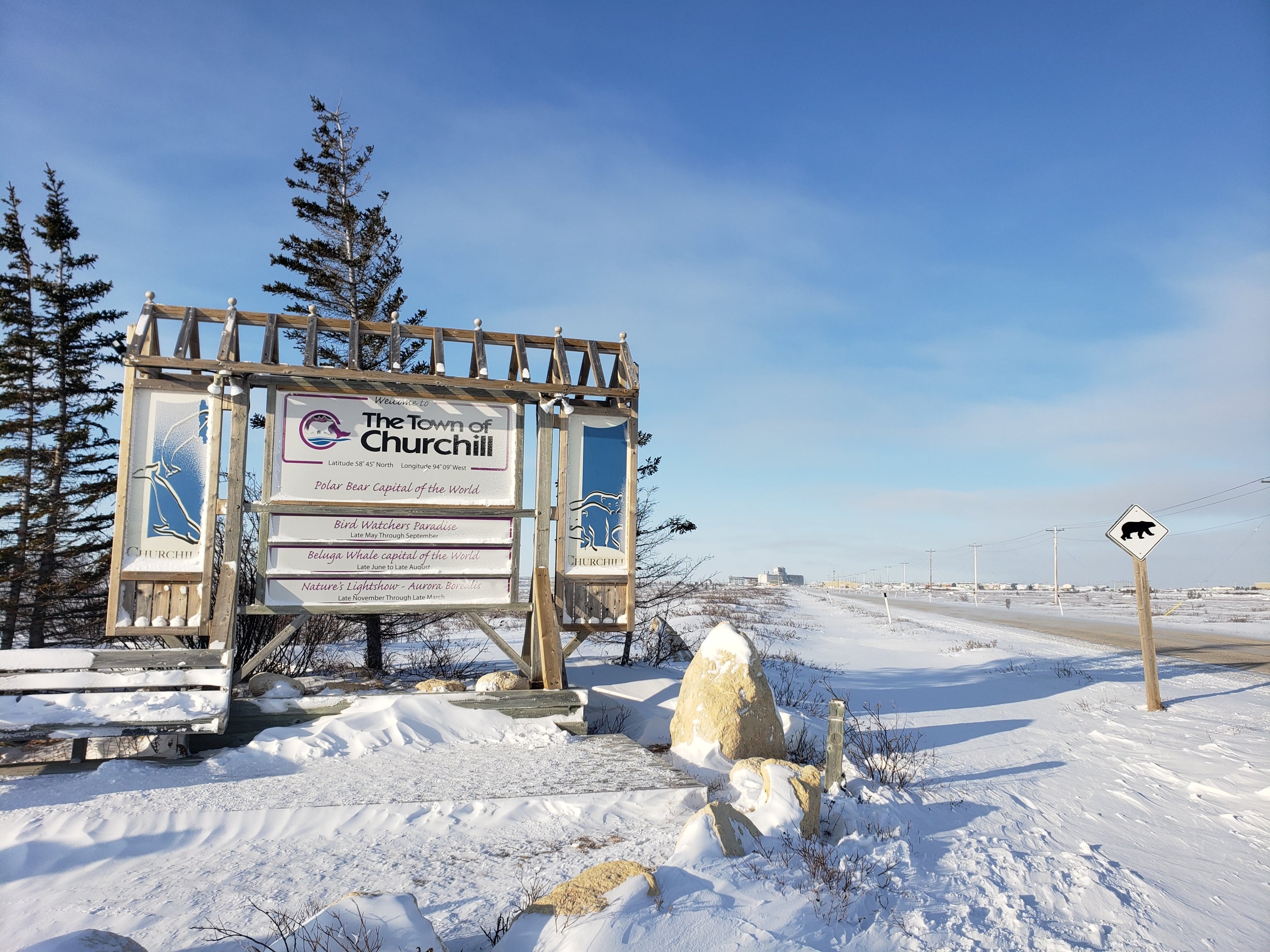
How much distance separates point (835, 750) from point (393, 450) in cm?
626

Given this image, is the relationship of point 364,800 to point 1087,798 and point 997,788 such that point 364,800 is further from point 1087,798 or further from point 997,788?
point 1087,798

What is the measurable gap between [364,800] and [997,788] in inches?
224

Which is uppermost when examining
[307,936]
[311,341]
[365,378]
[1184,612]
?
[311,341]

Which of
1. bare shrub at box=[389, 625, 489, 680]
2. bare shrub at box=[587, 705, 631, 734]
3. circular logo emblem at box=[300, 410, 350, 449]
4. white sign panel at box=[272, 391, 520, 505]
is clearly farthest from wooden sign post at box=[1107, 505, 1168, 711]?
circular logo emblem at box=[300, 410, 350, 449]

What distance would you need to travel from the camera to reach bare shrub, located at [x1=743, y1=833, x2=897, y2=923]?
4195mm

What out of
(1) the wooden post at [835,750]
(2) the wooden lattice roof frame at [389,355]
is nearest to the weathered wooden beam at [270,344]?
(2) the wooden lattice roof frame at [389,355]

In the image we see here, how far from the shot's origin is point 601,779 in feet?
21.1

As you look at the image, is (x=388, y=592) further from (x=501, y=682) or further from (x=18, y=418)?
(x=18, y=418)

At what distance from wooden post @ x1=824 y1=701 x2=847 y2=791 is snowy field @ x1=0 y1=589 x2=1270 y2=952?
0.20 metres

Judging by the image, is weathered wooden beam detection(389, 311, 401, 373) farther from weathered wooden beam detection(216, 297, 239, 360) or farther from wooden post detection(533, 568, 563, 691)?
wooden post detection(533, 568, 563, 691)

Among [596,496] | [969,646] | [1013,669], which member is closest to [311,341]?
[596,496]

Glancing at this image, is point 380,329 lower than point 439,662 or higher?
higher

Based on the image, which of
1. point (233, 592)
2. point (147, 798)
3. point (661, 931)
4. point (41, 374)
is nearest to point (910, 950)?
point (661, 931)

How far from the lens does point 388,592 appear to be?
30.0 feet
